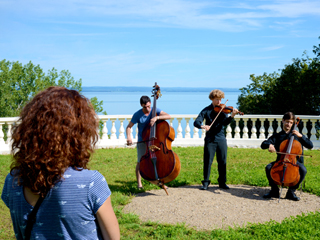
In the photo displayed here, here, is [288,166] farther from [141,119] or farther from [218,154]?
[141,119]

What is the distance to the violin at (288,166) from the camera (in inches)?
233

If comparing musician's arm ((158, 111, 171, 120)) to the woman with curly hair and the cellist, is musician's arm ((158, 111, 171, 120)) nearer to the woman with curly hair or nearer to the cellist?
the cellist

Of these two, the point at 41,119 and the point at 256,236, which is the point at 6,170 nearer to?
the point at 256,236

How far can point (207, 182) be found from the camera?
6949 mm

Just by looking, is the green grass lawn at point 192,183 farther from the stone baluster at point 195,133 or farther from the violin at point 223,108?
the violin at point 223,108

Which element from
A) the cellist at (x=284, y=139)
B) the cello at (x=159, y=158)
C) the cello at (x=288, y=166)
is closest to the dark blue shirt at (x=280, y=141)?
the cellist at (x=284, y=139)

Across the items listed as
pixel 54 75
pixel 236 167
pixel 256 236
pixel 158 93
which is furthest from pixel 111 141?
pixel 54 75

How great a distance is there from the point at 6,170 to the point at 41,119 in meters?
7.82

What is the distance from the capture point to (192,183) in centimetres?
743

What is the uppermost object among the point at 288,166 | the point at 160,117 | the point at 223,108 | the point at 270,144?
the point at 223,108

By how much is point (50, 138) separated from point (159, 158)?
4.30 metres

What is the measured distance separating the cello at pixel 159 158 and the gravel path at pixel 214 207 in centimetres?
50

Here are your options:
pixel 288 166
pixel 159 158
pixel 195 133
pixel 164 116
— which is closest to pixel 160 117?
pixel 164 116

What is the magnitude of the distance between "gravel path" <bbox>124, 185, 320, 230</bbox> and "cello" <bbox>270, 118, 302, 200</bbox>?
43 cm
